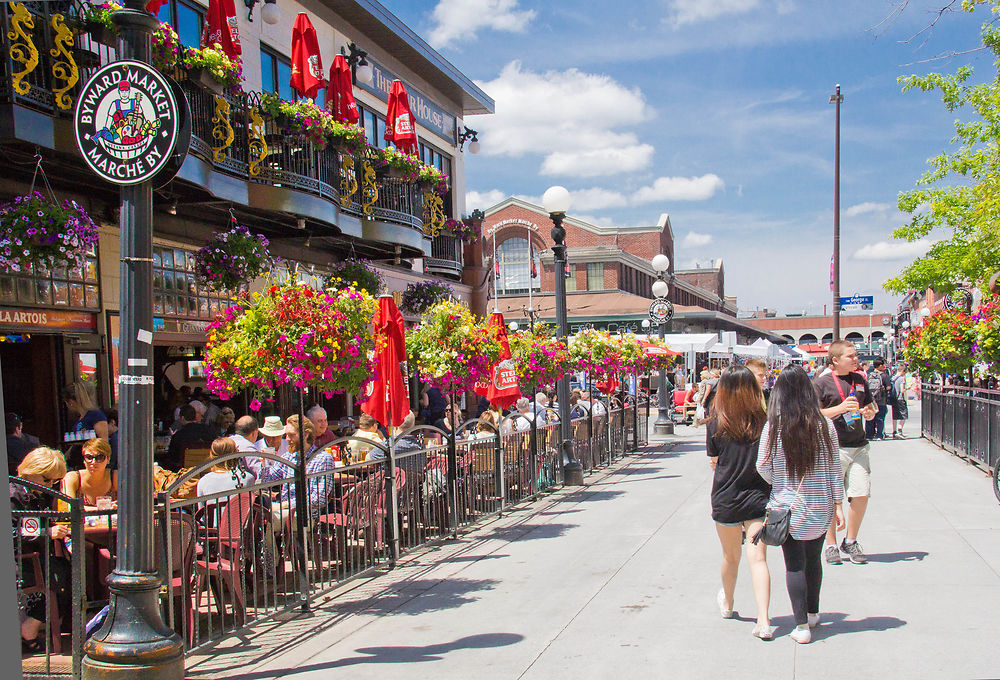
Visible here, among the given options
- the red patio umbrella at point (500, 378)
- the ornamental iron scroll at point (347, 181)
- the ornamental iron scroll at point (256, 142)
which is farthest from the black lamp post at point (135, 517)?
the ornamental iron scroll at point (347, 181)

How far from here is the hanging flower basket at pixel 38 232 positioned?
762 centimetres

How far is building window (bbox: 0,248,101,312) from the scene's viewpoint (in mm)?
9305

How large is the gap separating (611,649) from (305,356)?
2.90 meters

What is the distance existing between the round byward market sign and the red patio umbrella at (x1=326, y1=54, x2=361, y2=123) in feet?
33.8

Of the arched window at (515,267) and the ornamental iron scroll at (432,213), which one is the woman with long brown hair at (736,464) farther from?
the arched window at (515,267)

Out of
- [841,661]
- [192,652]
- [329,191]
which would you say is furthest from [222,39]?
[841,661]

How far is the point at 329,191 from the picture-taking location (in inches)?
507

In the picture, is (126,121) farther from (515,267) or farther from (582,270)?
(515,267)

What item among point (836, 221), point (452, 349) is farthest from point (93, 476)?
point (836, 221)

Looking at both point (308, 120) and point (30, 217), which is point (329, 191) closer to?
point (308, 120)

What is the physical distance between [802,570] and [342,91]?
11.9 m

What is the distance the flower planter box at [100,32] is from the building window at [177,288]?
309 centimetres

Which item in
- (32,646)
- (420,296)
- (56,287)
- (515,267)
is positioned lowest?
(32,646)

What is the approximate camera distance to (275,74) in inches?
571
